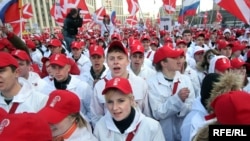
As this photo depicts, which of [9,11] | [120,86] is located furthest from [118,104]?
[9,11]

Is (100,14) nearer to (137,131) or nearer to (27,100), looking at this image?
(27,100)

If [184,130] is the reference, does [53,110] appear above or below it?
above

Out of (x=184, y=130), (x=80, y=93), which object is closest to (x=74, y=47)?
(x=80, y=93)

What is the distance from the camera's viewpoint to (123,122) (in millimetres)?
2980

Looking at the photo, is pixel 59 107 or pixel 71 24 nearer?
pixel 59 107

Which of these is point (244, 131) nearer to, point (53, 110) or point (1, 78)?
point (53, 110)

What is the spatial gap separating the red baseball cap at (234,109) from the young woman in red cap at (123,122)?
105 centimetres

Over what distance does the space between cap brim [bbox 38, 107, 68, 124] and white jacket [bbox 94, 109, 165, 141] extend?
447mm

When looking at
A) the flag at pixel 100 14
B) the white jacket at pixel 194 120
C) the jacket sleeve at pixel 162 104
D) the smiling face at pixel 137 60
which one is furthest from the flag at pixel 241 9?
the flag at pixel 100 14

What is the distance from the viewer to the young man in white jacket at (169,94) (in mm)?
3605

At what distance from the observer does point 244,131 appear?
1.71 meters

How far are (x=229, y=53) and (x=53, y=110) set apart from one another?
550 centimetres

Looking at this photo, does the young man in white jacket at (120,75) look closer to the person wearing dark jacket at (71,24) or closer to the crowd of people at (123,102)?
the crowd of people at (123,102)

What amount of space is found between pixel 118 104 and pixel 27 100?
121 cm
